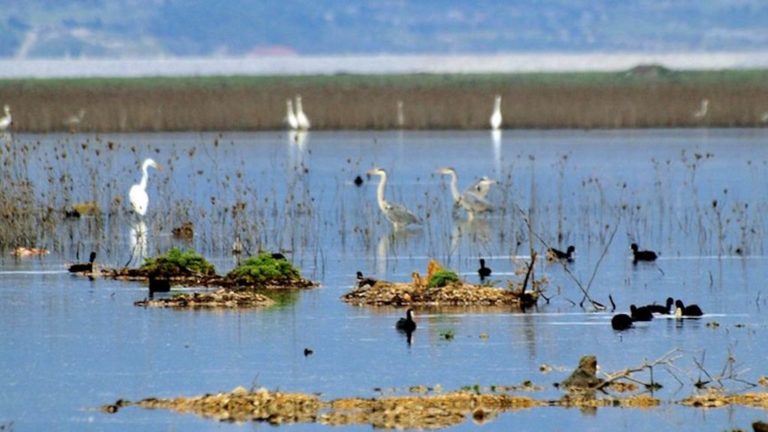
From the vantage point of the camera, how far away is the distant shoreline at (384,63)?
375ft

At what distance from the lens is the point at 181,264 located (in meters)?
17.4

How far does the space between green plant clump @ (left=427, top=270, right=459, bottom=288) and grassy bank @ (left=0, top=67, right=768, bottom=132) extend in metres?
32.8

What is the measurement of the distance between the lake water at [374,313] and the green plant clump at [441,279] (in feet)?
1.70

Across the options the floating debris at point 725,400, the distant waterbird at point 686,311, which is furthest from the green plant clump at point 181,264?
the floating debris at point 725,400

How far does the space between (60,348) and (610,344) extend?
3.75m

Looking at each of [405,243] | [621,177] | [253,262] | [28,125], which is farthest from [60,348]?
[28,125]

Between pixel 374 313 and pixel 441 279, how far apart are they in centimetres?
78

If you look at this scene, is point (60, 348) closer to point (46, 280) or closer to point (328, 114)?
point (46, 280)

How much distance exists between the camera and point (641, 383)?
39.1 ft

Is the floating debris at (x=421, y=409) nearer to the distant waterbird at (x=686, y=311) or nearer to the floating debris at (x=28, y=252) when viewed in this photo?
the distant waterbird at (x=686, y=311)

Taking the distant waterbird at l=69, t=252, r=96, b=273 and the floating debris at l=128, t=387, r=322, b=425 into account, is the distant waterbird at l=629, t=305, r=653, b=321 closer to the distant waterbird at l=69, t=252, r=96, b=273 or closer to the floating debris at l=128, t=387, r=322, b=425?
the floating debris at l=128, t=387, r=322, b=425

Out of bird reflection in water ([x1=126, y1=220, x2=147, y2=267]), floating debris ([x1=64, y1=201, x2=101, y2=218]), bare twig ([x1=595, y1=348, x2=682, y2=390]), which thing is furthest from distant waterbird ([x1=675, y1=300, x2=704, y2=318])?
floating debris ([x1=64, y1=201, x2=101, y2=218])

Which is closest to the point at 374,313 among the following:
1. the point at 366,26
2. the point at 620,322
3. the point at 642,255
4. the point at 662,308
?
the point at 620,322

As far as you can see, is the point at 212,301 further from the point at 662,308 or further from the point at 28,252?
the point at 28,252
